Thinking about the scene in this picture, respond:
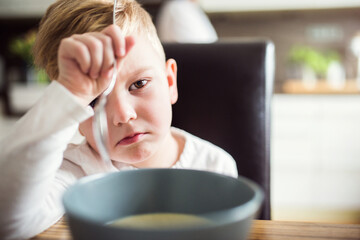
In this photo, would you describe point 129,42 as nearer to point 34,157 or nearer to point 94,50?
point 94,50

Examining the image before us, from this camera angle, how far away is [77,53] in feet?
1.14

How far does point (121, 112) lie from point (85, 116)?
126 mm

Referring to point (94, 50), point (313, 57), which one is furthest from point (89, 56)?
point (313, 57)

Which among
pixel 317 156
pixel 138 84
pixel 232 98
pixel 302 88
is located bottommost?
pixel 317 156

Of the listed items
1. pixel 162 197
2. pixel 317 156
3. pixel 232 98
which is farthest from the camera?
pixel 317 156

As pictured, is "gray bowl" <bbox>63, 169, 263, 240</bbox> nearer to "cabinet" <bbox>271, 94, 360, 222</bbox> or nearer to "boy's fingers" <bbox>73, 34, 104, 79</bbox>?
"boy's fingers" <bbox>73, 34, 104, 79</bbox>

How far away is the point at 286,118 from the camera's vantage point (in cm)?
188

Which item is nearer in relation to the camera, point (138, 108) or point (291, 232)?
point (291, 232)

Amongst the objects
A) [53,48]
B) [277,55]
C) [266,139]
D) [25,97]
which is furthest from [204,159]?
[277,55]

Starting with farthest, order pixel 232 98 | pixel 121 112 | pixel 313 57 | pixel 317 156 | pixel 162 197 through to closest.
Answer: pixel 313 57 → pixel 317 156 → pixel 232 98 → pixel 121 112 → pixel 162 197

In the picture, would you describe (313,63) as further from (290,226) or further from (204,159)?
(290,226)

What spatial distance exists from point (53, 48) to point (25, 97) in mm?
1662

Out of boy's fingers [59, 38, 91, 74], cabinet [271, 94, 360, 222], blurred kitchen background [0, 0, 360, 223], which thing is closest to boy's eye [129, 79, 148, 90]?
boy's fingers [59, 38, 91, 74]

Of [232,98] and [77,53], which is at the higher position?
[77,53]
